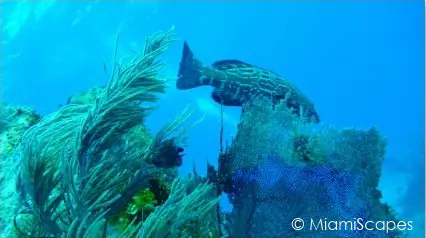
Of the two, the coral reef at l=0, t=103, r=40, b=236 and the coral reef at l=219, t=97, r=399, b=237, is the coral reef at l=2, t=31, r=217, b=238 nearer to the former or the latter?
the coral reef at l=0, t=103, r=40, b=236

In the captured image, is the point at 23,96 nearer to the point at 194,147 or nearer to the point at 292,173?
the point at 194,147

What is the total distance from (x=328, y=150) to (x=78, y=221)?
2.58 m

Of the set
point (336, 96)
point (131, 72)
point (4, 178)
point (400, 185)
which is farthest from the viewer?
point (336, 96)

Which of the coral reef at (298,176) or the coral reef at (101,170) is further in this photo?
the coral reef at (298,176)

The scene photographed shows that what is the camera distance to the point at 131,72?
335 centimetres

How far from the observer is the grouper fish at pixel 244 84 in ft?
14.9

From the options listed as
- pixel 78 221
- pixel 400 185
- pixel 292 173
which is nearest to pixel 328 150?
pixel 292 173

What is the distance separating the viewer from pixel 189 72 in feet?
16.0

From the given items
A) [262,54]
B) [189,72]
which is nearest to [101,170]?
[189,72]

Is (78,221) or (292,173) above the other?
(292,173)

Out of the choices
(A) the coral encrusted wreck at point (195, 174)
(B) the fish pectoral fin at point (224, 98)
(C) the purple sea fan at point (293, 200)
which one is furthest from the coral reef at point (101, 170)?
(B) the fish pectoral fin at point (224, 98)

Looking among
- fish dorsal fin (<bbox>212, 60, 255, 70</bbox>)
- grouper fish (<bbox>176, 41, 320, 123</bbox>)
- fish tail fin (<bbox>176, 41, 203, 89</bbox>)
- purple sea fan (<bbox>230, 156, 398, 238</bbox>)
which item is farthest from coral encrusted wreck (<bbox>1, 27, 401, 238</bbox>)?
fish tail fin (<bbox>176, 41, 203, 89</bbox>)

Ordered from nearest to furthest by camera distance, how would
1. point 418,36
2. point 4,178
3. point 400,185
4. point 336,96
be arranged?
point 4,178 → point 400,185 → point 336,96 → point 418,36

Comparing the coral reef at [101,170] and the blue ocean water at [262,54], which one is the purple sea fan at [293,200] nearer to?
the coral reef at [101,170]
